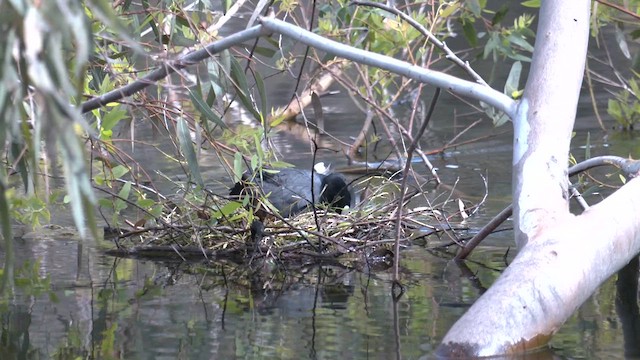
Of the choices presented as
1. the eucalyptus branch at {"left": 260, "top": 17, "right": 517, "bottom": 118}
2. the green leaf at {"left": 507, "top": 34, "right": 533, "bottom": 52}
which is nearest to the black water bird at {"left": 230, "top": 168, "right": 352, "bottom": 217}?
the green leaf at {"left": 507, "top": 34, "right": 533, "bottom": 52}

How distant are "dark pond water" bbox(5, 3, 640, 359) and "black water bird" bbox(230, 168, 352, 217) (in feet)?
1.53

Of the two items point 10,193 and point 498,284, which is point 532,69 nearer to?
point 498,284

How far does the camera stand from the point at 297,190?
427cm

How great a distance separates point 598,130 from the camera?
249 inches

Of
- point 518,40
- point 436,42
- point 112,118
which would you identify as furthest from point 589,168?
point 112,118

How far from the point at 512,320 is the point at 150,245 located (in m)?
1.86

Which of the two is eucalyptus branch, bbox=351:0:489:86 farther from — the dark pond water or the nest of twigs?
the dark pond water

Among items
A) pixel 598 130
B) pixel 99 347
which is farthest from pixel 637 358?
pixel 598 130

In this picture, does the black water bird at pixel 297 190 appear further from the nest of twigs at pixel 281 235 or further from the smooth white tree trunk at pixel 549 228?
the smooth white tree trunk at pixel 549 228

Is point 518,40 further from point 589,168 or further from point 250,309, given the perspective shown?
point 250,309

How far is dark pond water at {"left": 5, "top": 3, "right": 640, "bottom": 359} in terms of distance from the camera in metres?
2.60

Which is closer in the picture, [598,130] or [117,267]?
[117,267]

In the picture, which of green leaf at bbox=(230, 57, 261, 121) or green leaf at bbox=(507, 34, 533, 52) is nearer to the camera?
green leaf at bbox=(230, 57, 261, 121)

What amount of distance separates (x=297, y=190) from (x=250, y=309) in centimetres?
126
